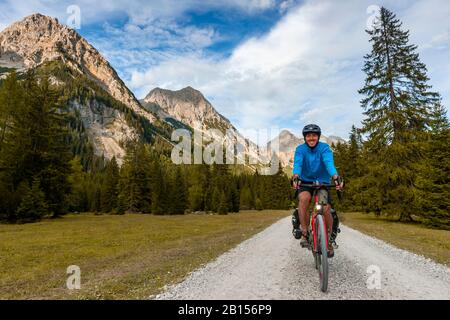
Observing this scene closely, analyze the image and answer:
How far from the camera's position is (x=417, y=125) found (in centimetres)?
3045

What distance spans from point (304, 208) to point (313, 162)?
1066 millimetres

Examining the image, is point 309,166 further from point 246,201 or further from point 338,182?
point 246,201

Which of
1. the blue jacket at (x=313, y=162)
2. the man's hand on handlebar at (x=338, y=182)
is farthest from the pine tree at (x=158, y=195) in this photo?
the man's hand on handlebar at (x=338, y=182)

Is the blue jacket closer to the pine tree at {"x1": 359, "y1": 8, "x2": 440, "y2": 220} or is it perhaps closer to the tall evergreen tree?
the pine tree at {"x1": 359, "y1": 8, "x2": 440, "y2": 220}

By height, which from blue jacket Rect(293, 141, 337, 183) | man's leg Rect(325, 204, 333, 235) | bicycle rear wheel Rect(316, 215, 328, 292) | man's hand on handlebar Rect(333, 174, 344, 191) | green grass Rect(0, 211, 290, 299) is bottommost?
green grass Rect(0, 211, 290, 299)

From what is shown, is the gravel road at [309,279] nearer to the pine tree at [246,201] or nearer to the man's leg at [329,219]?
the man's leg at [329,219]

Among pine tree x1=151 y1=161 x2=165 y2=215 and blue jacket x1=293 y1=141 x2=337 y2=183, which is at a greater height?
blue jacket x1=293 y1=141 x2=337 y2=183

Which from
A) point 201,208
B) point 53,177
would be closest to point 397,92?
point 53,177

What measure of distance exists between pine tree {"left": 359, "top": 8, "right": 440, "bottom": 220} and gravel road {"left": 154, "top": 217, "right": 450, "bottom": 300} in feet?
69.8

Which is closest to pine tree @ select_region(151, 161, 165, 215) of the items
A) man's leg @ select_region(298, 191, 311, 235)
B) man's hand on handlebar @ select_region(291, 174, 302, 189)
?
man's leg @ select_region(298, 191, 311, 235)

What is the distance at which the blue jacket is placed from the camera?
696 cm

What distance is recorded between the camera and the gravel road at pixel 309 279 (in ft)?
18.7
